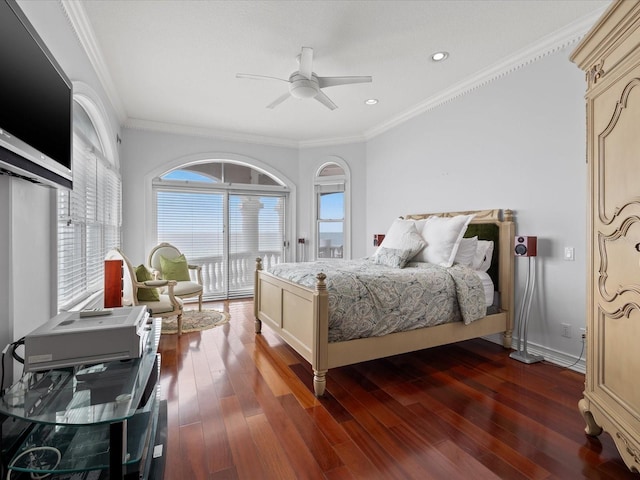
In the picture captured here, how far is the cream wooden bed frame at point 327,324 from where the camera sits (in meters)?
2.29

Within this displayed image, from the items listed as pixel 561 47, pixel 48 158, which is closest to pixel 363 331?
pixel 48 158

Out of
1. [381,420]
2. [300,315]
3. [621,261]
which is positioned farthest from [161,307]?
[621,261]

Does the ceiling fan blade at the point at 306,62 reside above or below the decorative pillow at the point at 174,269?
above

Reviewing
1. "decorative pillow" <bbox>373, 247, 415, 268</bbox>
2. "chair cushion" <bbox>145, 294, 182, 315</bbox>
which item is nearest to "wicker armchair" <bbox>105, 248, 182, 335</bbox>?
"chair cushion" <bbox>145, 294, 182, 315</bbox>

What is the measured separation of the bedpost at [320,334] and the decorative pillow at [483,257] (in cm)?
180

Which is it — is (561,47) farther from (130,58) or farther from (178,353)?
(178,353)

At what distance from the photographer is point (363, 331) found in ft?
7.94

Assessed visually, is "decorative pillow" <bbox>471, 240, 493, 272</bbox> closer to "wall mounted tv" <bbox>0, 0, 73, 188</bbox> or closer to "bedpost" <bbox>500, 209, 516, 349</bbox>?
"bedpost" <bbox>500, 209, 516, 349</bbox>

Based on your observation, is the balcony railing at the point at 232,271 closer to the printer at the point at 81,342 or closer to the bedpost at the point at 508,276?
the bedpost at the point at 508,276

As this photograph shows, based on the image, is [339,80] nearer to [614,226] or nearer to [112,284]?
[614,226]

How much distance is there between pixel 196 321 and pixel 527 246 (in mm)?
3788

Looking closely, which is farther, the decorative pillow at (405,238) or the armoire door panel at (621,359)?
the decorative pillow at (405,238)

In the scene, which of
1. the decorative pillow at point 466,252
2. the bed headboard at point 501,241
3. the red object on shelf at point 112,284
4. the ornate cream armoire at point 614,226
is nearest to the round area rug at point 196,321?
the red object on shelf at point 112,284

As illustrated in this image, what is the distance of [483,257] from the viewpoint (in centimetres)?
327
